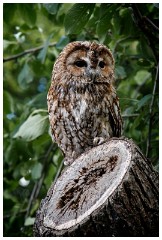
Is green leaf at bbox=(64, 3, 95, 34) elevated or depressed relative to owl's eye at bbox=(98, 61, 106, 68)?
elevated

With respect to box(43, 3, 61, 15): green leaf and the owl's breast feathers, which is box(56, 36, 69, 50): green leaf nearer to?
box(43, 3, 61, 15): green leaf

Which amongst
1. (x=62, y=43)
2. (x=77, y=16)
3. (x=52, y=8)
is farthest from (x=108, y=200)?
(x=62, y=43)

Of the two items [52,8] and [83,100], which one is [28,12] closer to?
[52,8]

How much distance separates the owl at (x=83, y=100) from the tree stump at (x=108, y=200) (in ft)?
2.36

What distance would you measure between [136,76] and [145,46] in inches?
36.8

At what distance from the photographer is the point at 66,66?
338 centimetres

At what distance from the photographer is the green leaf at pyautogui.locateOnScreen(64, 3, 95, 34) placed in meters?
3.37

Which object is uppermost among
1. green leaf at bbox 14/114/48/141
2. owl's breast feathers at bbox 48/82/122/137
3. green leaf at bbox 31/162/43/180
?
owl's breast feathers at bbox 48/82/122/137

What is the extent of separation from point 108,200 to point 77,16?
1464 millimetres

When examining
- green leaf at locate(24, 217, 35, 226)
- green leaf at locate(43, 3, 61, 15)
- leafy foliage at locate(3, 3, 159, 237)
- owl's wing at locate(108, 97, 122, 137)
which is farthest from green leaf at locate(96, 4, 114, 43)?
green leaf at locate(24, 217, 35, 226)

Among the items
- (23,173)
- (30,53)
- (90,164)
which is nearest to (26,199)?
(23,173)

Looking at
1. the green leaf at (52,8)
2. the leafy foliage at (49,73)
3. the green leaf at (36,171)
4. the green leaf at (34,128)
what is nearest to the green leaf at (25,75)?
the leafy foliage at (49,73)

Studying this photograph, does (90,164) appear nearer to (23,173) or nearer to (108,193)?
(108,193)

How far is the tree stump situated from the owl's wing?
0.78m
